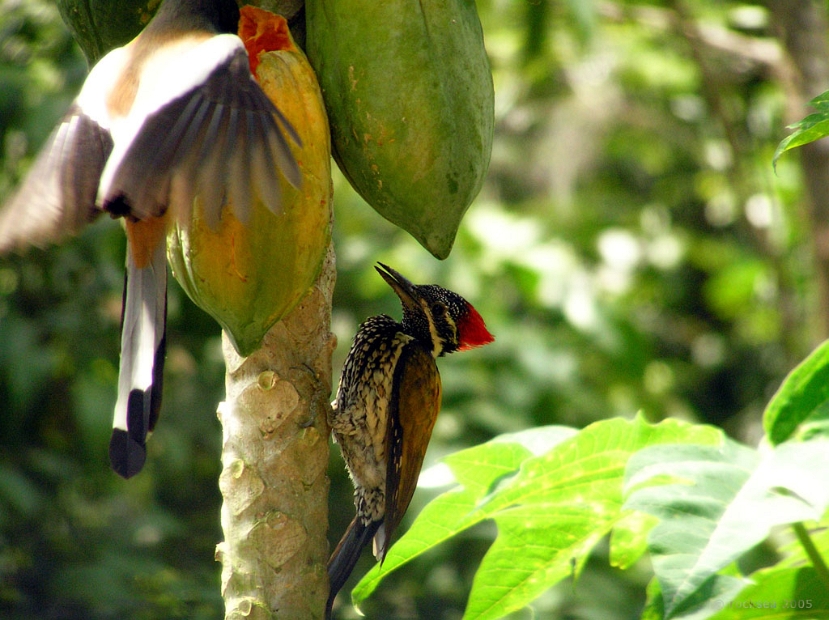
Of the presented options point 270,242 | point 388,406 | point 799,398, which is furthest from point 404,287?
point 270,242

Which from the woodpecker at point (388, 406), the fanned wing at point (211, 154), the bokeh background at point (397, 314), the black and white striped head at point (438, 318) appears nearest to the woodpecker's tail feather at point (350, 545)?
the woodpecker at point (388, 406)

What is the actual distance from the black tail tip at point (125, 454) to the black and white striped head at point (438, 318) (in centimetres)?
122

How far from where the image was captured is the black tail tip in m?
0.94

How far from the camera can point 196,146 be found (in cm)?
84

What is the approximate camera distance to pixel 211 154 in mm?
839

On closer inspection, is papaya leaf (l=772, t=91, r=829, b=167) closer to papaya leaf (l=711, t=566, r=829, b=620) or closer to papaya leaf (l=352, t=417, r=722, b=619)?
papaya leaf (l=352, t=417, r=722, b=619)

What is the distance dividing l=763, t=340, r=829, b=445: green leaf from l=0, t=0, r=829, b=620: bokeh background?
1282mm

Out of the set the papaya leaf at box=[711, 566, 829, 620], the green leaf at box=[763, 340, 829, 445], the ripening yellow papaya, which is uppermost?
the ripening yellow papaya

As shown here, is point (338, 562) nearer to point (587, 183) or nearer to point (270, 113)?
point (270, 113)

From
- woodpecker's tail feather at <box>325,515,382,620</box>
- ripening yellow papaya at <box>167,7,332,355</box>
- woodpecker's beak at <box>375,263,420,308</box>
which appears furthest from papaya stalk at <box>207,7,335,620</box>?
woodpecker's beak at <box>375,263,420,308</box>

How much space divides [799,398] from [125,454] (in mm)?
750

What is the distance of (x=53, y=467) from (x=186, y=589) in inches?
35.1

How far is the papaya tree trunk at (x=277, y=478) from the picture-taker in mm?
925

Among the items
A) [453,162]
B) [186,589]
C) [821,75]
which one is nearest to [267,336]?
[453,162]
